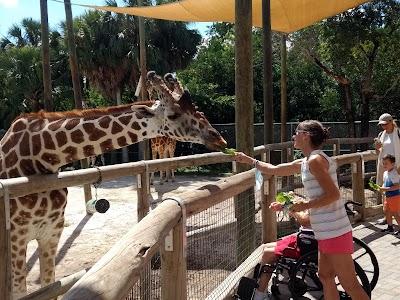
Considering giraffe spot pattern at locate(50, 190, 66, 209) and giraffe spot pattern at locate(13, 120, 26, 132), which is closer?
giraffe spot pattern at locate(50, 190, 66, 209)

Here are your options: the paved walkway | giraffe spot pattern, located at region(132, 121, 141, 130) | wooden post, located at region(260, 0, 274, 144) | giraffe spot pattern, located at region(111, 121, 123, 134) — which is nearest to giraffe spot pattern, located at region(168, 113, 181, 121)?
giraffe spot pattern, located at region(132, 121, 141, 130)

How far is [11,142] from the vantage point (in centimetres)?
421

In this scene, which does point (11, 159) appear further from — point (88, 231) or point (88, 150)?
point (88, 231)

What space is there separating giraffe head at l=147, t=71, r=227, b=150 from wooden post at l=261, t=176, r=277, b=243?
0.77 m

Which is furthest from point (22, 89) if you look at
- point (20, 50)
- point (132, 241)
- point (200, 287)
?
point (132, 241)

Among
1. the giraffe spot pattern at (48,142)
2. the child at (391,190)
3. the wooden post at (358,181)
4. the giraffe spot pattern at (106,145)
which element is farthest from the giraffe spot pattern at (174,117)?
the wooden post at (358,181)

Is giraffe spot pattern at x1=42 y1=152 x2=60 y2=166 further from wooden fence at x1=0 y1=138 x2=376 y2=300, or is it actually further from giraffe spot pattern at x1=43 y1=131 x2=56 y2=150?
wooden fence at x1=0 y1=138 x2=376 y2=300

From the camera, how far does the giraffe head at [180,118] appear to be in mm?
4367

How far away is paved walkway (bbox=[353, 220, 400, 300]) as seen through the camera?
15.3ft

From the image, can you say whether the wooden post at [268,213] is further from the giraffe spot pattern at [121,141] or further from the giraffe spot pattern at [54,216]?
the giraffe spot pattern at [54,216]

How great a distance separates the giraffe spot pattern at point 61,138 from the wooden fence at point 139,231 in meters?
0.37

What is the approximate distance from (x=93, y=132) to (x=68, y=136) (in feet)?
0.71

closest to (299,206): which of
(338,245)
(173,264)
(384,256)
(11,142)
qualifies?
(338,245)

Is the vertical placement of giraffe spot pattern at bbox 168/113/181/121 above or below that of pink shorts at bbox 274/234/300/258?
above
